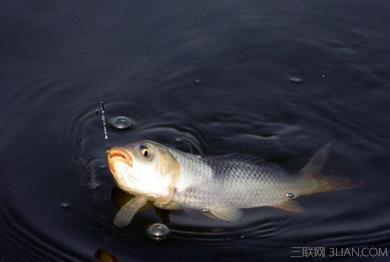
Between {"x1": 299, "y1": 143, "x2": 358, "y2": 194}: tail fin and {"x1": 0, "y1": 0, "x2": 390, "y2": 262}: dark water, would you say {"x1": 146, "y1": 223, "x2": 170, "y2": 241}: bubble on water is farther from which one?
{"x1": 299, "y1": 143, "x2": 358, "y2": 194}: tail fin

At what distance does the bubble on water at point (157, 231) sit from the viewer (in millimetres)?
4695

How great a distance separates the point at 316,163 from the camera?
17.2ft

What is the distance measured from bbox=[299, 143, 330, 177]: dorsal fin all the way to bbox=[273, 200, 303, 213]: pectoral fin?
0.25 m

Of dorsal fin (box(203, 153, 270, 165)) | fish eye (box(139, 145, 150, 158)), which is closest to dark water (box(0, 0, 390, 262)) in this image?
dorsal fin (box(203, 153, 270, 165))

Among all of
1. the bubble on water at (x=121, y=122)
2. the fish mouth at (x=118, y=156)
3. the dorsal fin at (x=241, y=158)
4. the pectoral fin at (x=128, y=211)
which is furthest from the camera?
the bubble on water at (x=121, y=122)

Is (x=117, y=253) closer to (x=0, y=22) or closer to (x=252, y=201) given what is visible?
(x=252, y=201)

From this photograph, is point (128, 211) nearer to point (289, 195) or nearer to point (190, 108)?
point (289, 195)

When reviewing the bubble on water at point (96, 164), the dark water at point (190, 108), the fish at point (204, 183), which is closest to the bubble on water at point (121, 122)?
the dark water at point (190, 108)

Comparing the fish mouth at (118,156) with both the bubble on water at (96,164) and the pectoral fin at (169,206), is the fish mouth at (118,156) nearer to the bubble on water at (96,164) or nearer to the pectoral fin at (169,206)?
the pectoral fin at (169,206)

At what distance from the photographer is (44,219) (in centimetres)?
483

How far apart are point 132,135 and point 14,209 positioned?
109cm

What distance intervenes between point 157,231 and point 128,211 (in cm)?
25

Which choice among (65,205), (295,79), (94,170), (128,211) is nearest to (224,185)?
(128,211)

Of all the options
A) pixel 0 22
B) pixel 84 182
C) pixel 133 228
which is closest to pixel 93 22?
pixel 0 22
